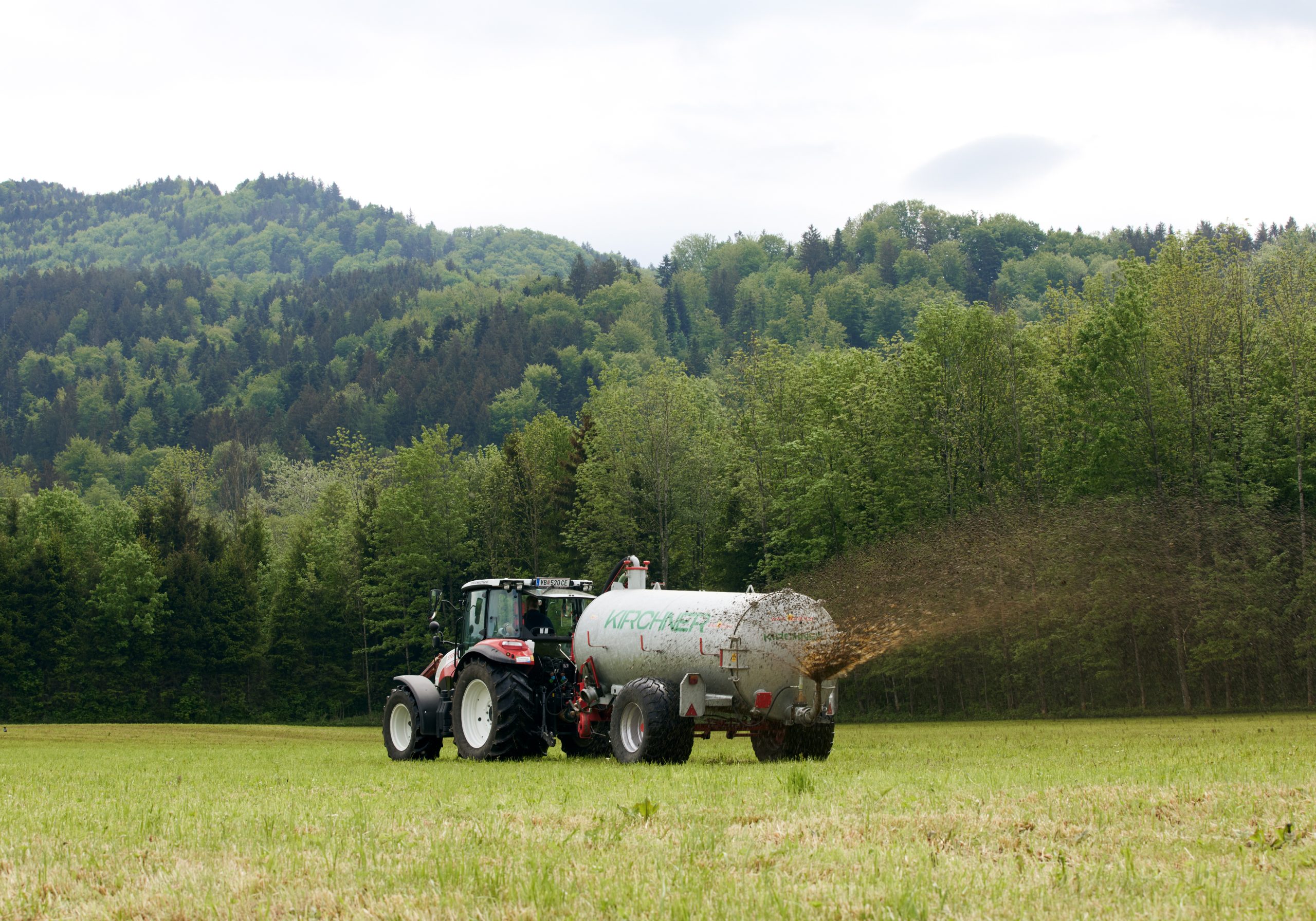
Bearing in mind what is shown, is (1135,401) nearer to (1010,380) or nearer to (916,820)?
(1010,380)

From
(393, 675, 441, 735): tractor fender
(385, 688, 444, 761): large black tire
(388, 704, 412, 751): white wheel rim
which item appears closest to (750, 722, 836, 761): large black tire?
(393, 675, 441, 735): tractor fender

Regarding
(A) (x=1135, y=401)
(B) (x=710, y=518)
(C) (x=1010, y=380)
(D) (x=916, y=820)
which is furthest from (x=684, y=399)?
(D) (x=916, y=820)

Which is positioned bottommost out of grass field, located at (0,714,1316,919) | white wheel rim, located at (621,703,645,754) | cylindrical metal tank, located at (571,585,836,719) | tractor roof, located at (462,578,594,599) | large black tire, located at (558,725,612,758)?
large black tire, located at (558,725,612,758)

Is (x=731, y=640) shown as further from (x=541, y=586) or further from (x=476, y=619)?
(x=476, y=619)

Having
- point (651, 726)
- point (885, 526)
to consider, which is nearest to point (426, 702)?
point (651, 726)

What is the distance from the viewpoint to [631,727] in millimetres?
19609

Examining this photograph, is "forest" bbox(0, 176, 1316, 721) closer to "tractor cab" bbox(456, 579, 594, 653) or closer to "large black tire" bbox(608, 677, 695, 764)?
"large black tire" bbox(608, 677, 695, 764)

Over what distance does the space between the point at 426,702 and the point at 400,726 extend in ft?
4.65

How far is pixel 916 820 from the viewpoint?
31.2 feet

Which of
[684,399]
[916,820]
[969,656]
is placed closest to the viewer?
[916,820]

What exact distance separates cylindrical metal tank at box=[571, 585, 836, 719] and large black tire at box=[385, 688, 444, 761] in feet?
16.0

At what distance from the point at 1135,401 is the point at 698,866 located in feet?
143

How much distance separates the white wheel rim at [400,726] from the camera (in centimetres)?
2373

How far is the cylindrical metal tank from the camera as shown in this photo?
62.1 ft
